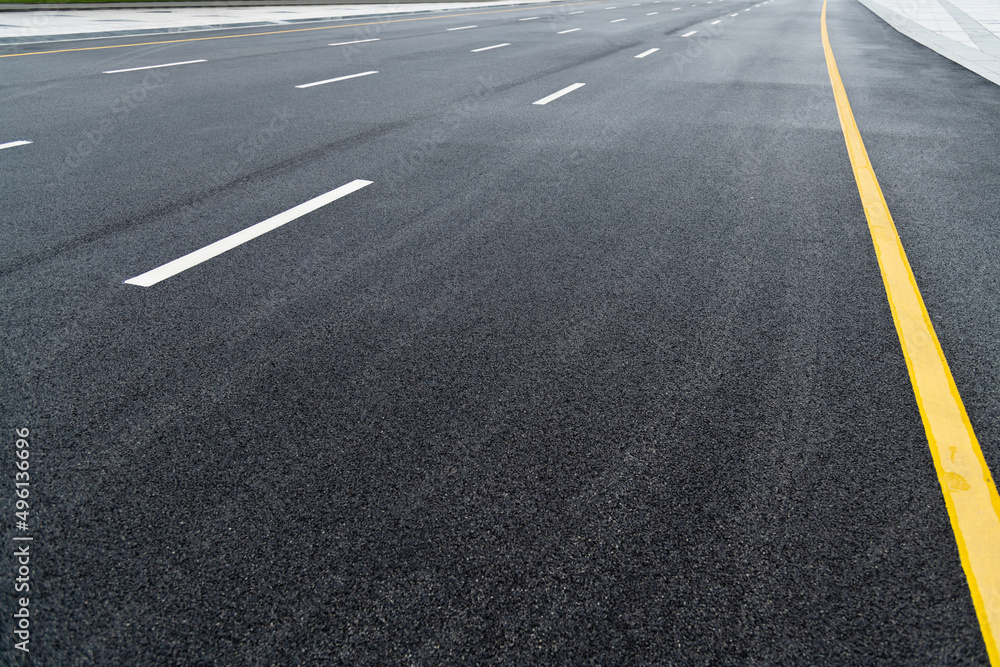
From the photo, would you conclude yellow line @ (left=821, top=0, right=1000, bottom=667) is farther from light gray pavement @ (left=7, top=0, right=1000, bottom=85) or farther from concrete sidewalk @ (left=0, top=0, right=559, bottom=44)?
concrete sidewalk @ (left=0, top=0, right=559, bottom=44)

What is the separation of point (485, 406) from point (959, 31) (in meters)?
26.1

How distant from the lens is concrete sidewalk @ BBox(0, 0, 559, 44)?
1536 cm

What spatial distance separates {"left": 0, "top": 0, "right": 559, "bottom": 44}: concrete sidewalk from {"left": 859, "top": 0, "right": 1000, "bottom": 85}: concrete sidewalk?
57.8 feet

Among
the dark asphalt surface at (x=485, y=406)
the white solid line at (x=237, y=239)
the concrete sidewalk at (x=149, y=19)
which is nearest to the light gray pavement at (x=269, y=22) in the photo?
the concrete sidewalk at (x=149, y=19)

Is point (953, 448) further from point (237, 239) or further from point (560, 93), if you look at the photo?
point (560, 93)

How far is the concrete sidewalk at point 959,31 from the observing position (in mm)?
14945

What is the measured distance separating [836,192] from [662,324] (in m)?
3.07

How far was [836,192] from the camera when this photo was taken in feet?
17.9

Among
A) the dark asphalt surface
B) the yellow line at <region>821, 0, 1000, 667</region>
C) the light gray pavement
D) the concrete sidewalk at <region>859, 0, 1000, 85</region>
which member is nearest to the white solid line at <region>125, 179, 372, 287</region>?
the dark asphalt surface

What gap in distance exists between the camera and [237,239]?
423 centimetres

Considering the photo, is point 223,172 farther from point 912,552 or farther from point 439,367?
point 912,552

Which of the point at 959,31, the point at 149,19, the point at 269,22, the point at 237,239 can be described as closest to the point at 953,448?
the point at 237,239

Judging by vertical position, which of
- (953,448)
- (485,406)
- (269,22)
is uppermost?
(269,22)

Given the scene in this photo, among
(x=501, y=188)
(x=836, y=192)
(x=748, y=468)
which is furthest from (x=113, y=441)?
(x=836, y=192)
